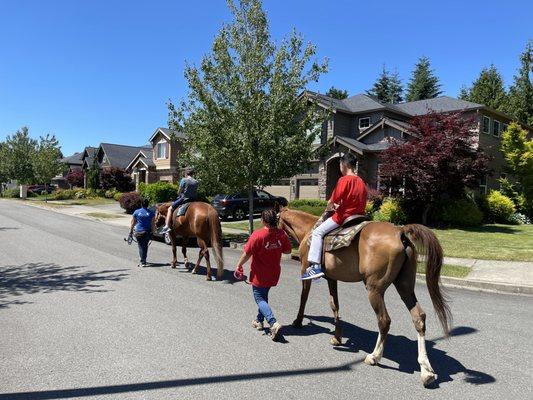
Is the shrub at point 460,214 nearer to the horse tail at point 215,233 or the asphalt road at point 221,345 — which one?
the asphalt road at point 221,345

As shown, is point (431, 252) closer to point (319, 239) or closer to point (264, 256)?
point (319, 239)

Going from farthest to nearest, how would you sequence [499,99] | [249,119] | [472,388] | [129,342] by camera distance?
[499,99] < [249,119] < [129,342] < [472,388]

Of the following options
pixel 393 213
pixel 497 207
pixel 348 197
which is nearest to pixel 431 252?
pixel 348 197

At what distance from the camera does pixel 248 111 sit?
1505 cm

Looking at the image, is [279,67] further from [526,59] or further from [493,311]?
[526,59]

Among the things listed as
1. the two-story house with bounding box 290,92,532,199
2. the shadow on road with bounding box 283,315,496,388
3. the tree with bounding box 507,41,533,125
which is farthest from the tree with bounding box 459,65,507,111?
the shadow on road with bounding box 283,315,496,388

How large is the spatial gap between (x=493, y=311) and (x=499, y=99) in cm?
4770

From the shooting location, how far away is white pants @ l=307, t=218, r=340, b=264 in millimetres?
5711

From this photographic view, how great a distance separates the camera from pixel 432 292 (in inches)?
199

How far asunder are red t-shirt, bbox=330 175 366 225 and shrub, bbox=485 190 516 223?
20.7 m

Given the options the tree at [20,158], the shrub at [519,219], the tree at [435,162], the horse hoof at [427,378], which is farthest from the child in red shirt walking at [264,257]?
the tree at [20,158]

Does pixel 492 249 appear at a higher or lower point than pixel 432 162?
lower

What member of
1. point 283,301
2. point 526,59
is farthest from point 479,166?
point 526,59

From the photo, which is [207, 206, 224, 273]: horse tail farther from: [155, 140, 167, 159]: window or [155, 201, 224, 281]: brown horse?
[155, 140, 167, 159]: window
